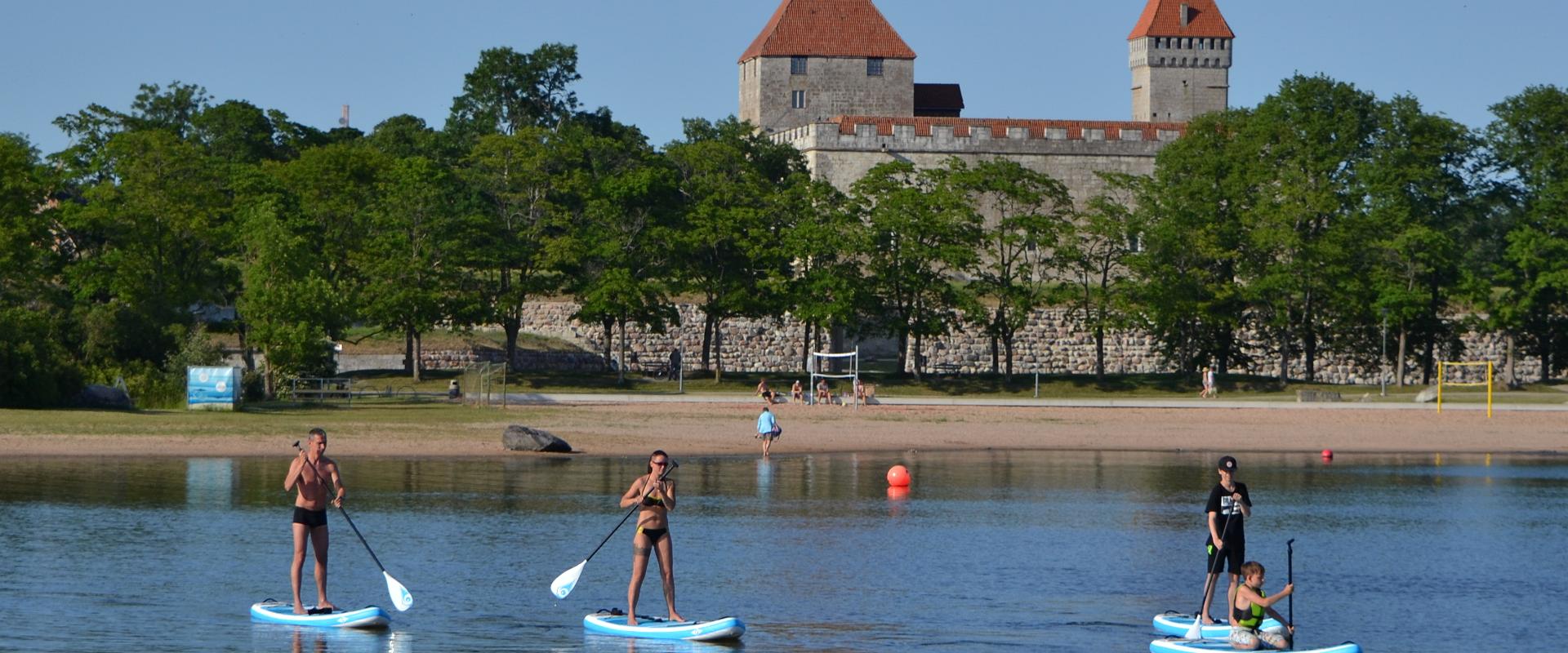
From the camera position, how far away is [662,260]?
200ft

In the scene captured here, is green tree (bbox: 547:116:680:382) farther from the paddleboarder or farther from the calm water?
the paddleboarder


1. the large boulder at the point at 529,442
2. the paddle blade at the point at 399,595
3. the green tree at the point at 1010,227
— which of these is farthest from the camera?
the green tree at the point at 1010,227

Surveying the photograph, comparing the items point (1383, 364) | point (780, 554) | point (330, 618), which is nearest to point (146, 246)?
point (780, 554)

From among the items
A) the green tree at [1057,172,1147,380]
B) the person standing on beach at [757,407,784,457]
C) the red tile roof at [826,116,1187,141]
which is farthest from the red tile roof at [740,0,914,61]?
the person standing on beach at [757,407,784,457]

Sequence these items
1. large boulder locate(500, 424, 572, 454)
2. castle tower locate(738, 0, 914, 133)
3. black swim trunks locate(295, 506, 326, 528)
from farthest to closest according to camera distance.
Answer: castle tower locate(738, 0, 914, 133) < large boulder locate(500, 424, 572, 454) < black swim trunks locate(295, 506, 326, 528)

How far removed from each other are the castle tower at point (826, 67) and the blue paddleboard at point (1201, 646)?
7910 centimetres

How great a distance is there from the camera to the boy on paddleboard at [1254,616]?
51.7ft

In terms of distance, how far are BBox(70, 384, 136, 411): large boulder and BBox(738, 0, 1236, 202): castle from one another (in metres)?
45.7

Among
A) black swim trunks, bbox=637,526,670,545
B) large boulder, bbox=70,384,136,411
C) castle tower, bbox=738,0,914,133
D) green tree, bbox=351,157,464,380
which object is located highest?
castle tower, bbox=738,0,914,133

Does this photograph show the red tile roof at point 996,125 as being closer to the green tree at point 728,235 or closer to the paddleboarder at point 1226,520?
the green tree at point 728,235

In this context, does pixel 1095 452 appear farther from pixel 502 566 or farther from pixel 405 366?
pixel 405 366

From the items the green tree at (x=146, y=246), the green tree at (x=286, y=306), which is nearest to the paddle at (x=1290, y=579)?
the green tree at (x=286, y=306)

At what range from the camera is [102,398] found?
140ft

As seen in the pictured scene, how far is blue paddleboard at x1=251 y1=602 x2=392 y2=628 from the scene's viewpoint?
16328mm
